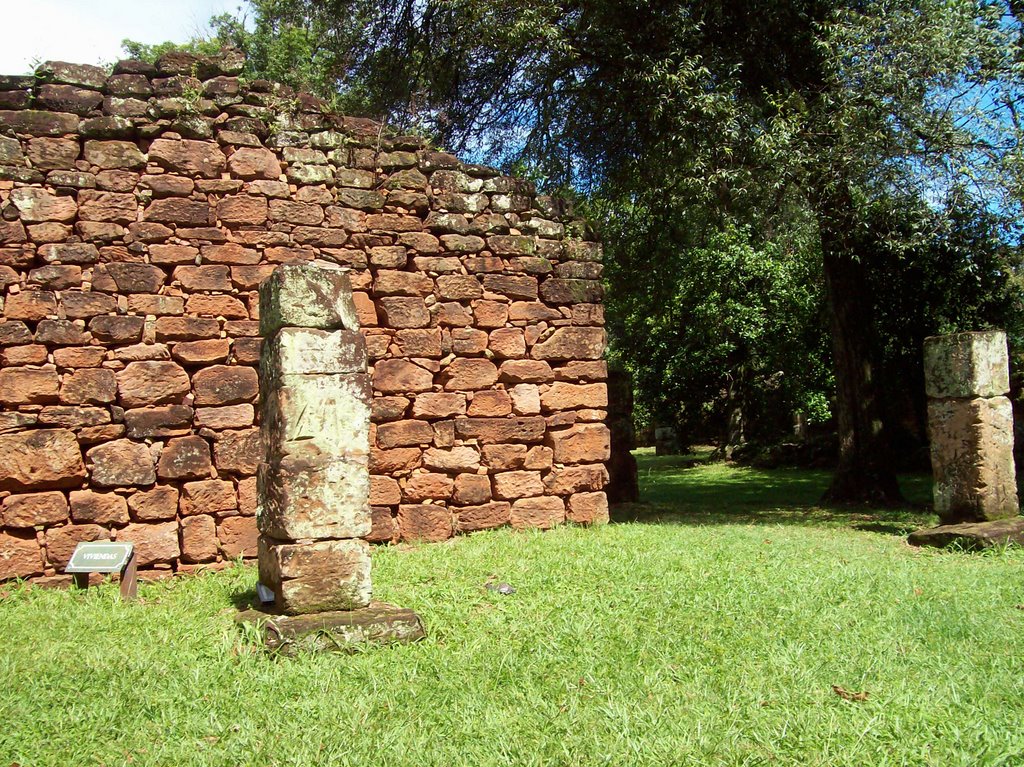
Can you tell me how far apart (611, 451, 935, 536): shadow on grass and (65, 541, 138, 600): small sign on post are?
5.58 metres

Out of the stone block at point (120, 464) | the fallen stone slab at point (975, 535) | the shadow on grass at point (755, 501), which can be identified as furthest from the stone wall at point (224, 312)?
the fallen stone slab at point (975, 535)

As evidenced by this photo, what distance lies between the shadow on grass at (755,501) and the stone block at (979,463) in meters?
0.83

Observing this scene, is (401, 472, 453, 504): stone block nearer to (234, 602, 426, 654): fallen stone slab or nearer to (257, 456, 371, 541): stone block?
(257, 456, 371, 541): stone block

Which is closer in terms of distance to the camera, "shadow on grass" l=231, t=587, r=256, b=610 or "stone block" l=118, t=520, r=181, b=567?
"shadow on grass" l=231, t=587, r=256, b=610

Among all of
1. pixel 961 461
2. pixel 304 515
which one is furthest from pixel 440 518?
pixel 961 461

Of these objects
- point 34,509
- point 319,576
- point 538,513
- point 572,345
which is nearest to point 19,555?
point 34,509

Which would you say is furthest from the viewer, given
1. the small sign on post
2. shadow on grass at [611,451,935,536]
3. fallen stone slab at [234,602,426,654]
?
shadow on grass at [611,451,935,536]

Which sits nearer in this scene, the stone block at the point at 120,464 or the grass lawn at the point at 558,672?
the grass lawn at the point at 558,672

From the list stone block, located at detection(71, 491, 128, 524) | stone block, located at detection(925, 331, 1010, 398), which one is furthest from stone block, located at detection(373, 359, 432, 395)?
stone block, located at detection(925, 331, 1010, 398)

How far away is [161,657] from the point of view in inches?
173

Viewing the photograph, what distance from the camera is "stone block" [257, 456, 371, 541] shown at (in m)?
4.78

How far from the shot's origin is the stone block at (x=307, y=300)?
4.85m

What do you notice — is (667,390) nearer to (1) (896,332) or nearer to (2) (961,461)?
(1) (896,332)

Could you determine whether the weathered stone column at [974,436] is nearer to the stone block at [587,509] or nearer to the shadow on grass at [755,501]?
the shadow on grass at [755,501]
